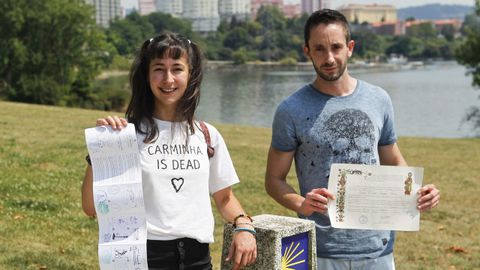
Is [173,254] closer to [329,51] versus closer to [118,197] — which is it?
[118,197]

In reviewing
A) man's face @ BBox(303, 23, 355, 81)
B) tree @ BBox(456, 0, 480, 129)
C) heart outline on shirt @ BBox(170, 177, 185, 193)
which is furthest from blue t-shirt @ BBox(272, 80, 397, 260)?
tree @ BBox(456, 0, 480, 129)

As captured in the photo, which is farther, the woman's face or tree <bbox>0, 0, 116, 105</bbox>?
tree <bbox>0, 0, 116, 105</bbox>

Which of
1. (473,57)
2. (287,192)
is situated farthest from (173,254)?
(473,57)

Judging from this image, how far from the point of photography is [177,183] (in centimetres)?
266

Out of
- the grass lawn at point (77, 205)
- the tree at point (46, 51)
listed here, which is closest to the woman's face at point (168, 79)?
the grass lawn at point (77, 205)

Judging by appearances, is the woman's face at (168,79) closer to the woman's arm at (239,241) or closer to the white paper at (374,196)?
the woman's arm at (239,241)


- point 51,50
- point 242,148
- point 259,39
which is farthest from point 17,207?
point 259,39

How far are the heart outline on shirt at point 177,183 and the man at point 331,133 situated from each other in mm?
578

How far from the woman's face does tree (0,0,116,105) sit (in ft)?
130

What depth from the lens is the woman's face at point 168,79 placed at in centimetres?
272

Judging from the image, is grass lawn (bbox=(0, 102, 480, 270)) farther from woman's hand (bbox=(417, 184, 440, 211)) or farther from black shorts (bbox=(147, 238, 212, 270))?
woman's hand (bbox=(417, 184, 440, 211))

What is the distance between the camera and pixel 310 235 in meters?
3.01

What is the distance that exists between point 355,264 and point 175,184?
3.03ft

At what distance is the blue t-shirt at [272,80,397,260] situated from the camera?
9.76ft
